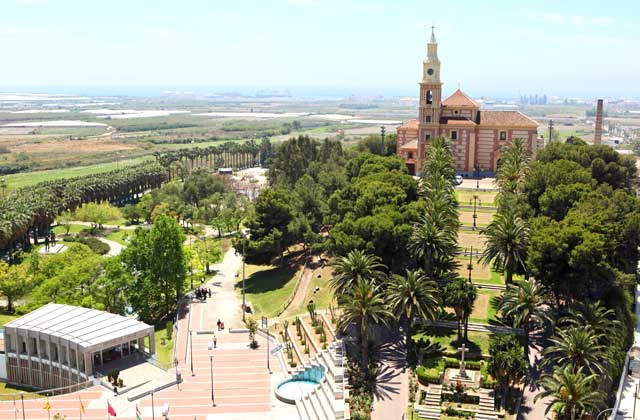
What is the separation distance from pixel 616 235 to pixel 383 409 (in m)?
23.3

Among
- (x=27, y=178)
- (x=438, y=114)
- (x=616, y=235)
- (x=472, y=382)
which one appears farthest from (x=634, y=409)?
(x=27, y=178)

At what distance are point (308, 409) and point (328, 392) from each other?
162 centimetres

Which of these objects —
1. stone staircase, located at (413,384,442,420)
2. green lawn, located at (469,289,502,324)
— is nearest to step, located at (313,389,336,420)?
stone staircase, located at (413,384,442,420)

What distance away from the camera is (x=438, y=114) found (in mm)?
100062

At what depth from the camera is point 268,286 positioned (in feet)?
223

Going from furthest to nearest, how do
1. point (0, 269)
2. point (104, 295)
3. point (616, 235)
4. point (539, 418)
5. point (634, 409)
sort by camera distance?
point (0, 269) → point (104, 295) → point (616, 235) → point (634, 409) → point (539, 418)

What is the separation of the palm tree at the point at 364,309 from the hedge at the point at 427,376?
11.4 ft

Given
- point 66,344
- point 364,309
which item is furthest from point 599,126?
point 66,344

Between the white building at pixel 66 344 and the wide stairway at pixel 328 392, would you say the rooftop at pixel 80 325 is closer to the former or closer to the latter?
the white building at pixel 66 344

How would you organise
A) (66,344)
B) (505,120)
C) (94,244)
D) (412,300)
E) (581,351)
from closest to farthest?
(581,351), (412,300), (66,344), (94,244), (505,120)

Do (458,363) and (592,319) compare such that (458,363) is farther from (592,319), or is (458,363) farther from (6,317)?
(6,317)

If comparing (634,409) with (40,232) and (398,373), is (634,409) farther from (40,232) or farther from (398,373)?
(40,232)

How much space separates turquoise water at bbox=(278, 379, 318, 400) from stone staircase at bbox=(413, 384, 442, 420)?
719 cm

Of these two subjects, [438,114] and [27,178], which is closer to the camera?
[438,114]
